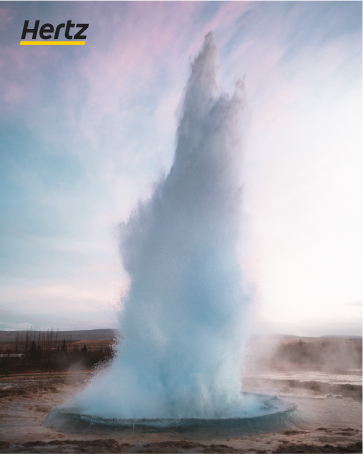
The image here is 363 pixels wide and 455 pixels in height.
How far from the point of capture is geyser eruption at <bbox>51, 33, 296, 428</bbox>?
11.3 meters

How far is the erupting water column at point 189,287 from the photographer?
11352 millimetres

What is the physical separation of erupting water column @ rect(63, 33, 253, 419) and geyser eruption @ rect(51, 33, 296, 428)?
Result: 36 mm

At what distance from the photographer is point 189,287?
42.0ft

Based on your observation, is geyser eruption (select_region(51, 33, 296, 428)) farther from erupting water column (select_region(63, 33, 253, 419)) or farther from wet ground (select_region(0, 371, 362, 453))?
wet ground (select_region(0, 371, 362, 453))

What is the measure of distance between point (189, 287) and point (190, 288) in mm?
53

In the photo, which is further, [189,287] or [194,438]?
[189,287]

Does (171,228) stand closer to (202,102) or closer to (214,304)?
(214,304)

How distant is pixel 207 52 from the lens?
1562 cm

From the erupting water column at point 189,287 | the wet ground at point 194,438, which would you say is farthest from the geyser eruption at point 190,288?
the wet ground at point 194,438

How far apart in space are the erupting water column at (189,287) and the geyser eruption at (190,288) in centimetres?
4

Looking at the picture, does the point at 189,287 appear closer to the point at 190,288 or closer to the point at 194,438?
the point at 190,288

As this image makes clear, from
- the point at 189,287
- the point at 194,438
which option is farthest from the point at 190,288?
the point at 194,438

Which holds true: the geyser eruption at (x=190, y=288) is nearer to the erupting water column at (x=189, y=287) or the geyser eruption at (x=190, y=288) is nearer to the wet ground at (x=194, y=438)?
the erupting water column at (x=189, y=287)

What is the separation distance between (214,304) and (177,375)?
280 centimetres
